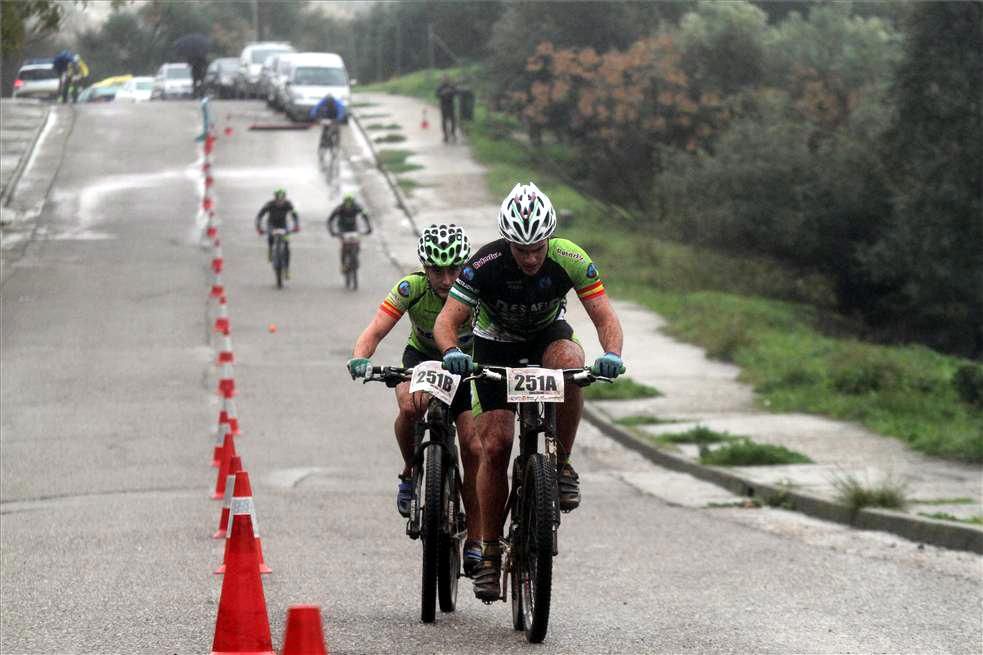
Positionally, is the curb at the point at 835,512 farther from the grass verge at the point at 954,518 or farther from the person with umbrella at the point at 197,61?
the person with umbrella at the point at 197,61

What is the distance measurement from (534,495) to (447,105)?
3965 centimetres

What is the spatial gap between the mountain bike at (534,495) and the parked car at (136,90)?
57.6m

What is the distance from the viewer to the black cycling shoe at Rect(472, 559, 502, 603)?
7.52 metres

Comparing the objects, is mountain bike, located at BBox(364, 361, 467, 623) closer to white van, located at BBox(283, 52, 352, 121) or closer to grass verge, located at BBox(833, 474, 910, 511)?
grass verge, located at BBox(833, 474, 910, 511)

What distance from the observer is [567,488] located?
7656 mm

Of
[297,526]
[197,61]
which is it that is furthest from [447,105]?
[297,526]

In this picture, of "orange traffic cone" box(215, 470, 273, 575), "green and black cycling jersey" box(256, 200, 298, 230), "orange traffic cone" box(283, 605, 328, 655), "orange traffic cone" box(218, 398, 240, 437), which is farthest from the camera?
"green and black cycling jersey" box(256, 200, 298, 230)

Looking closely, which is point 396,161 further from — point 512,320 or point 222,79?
point 512,320

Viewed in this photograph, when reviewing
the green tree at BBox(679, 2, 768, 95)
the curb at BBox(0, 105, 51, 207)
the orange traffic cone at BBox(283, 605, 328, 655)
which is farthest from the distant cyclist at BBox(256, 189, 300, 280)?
the orange traffic cone at BBox(283, 605, 328, 655)

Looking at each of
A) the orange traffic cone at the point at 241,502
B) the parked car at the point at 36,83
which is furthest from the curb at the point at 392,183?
the orange traffic cone at the point at 241,502

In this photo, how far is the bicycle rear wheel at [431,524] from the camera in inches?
297

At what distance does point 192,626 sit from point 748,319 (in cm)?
1786

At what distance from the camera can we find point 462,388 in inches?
316

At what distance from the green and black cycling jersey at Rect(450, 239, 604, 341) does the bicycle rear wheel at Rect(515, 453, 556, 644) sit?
75 cm
